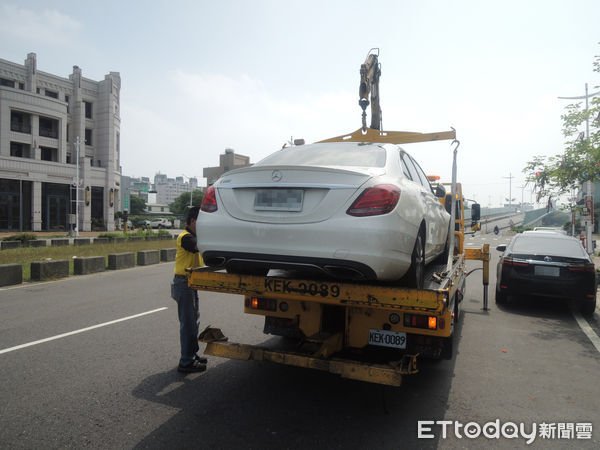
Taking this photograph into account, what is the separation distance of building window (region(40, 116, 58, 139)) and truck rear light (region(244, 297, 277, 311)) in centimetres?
4458

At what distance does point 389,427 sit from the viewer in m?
3.24

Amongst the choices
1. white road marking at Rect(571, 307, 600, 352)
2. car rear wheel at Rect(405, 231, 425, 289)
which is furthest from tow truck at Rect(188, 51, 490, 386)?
white road marking at Rect(571, 307, 600, 352)

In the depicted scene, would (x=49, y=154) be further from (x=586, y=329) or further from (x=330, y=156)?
(x=586, y=329)

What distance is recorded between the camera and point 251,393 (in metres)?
3.84

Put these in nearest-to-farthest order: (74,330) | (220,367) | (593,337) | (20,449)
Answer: (20,449) → (220,367) → (74,330) → (593,337)

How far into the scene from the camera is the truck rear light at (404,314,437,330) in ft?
10.8

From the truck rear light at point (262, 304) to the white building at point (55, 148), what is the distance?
31.4 m

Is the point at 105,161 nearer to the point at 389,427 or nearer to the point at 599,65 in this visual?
the point at 599,65

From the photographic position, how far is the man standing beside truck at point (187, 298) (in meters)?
4.29

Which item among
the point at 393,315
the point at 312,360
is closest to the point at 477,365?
the point at 393,315

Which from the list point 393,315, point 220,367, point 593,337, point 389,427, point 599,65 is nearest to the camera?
point 389,427

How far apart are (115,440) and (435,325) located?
2.45m

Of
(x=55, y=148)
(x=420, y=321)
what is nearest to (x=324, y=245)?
(x=420, y=321)

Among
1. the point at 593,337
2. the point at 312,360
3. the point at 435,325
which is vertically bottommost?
the point at 593,337
